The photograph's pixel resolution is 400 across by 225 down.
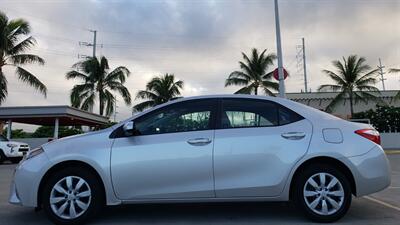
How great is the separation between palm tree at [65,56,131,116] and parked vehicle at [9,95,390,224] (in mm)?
35349

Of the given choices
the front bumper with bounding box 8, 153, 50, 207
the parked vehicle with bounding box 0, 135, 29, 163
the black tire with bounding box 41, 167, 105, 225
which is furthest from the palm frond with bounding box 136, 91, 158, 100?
the black tire with bounding box 41, 167, 105, 225

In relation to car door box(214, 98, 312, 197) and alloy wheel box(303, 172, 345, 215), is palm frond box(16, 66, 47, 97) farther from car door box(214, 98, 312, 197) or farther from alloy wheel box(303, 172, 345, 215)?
alloy wheel box(303, 172, 345, 215)

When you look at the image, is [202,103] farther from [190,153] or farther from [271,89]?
[271,89]

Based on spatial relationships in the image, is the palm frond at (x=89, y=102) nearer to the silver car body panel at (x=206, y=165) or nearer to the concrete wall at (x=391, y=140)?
the concrete wall at (x=391, y=140)

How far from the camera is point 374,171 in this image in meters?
5.50

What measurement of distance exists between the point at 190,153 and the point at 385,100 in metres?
38.5

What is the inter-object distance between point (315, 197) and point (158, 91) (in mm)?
39192

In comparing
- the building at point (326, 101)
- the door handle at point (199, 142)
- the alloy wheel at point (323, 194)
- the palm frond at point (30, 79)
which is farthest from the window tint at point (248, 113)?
the building at point (326, 101)

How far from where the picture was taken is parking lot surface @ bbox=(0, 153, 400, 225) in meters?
5.63

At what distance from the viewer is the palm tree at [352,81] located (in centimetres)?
3681

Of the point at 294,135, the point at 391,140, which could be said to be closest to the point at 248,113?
the point at 294,135

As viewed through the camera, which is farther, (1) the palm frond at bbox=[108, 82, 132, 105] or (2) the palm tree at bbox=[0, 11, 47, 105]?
(1) the palm frond at bbox=[108, 82, 132, 105]

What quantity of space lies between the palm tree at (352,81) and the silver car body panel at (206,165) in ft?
108

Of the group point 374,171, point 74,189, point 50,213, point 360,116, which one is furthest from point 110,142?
point 360,116
